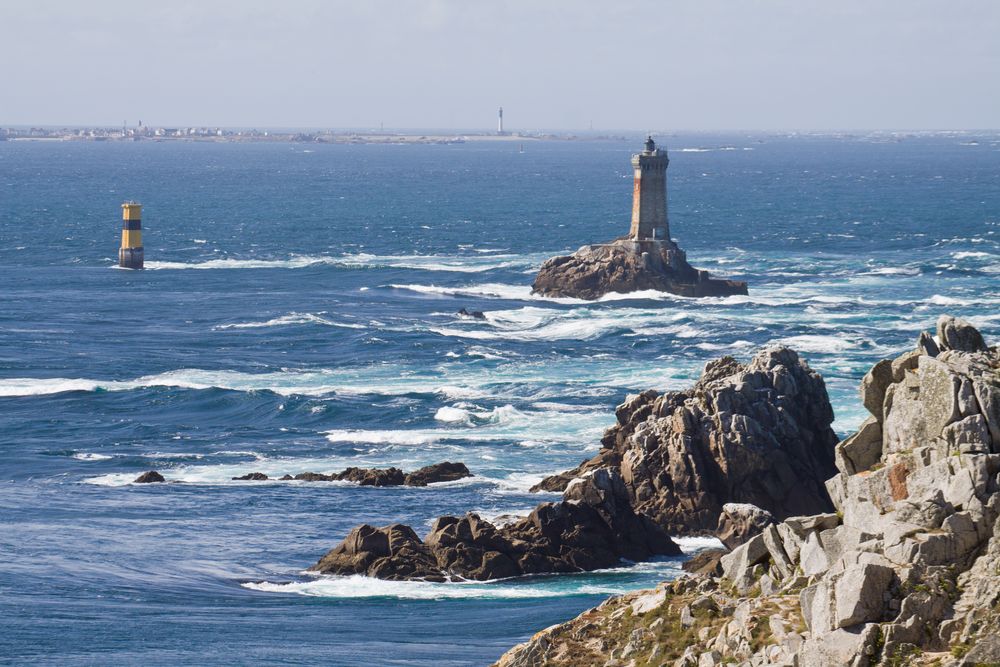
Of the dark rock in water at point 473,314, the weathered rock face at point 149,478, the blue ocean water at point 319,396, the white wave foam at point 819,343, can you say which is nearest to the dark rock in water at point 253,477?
the blue ocean water at point 319,396

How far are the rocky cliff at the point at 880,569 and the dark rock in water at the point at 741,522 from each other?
786 inches

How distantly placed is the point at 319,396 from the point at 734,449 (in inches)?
1175

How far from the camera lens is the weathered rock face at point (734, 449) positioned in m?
53.7

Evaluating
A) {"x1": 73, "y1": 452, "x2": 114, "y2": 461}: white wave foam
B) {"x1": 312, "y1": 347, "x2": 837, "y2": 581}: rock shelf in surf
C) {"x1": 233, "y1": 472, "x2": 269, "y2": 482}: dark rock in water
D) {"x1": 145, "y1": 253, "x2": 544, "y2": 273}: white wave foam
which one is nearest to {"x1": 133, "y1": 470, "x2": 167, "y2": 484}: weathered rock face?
{"x1": 233, "y1": 472, "x2": 269, "y2": 482}: dark rock in water

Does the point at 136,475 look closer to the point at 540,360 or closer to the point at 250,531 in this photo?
the point at 250,531

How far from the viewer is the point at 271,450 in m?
69.0

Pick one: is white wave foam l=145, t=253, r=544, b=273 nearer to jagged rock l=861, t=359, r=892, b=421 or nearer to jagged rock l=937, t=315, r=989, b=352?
jagged rock l=937, t=315, r=989, b=352

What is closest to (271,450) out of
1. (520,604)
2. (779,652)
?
(520,604)

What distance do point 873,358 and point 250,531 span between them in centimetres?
4487

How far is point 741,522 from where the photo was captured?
4953cm

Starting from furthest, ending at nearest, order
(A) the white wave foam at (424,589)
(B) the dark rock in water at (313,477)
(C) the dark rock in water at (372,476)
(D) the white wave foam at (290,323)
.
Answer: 1. (D) the white wave foam at (290,323)
2. (B) the dark rock in water at (313,477)
3. (C) the dark rock in water at (372,476)
4. (A) the white wave foam at (424,589)

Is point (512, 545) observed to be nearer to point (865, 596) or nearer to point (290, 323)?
point (865, 596)

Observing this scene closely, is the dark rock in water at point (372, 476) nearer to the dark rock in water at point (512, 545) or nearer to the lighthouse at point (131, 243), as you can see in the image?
the dark rock in water at point (512, 545)

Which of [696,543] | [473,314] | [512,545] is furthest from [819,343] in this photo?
[512,545]
